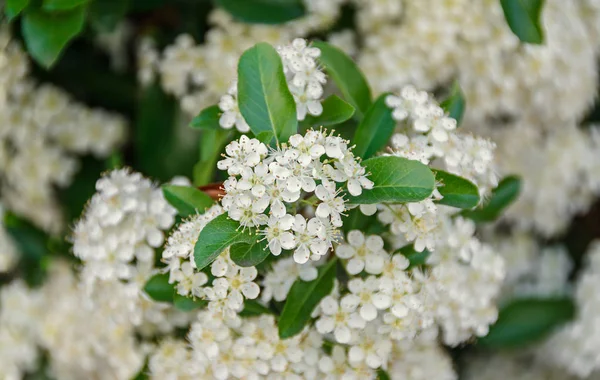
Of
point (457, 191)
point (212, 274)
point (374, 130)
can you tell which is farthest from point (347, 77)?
point (212, 274)

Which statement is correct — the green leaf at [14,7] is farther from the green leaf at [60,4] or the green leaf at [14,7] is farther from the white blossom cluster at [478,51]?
the white blossom cluster at [478,51]

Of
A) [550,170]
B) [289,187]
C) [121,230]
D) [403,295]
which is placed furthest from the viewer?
[550,170]

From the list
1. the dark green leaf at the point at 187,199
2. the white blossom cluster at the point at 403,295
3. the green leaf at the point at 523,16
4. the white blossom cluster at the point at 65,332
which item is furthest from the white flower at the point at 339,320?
the green leaf at the point at 523,16

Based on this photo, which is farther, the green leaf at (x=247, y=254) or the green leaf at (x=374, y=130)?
the green leaf at (x=374, y=130)

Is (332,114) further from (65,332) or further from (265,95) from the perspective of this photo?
(65,332)

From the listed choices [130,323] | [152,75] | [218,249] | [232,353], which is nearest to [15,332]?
[130,323]

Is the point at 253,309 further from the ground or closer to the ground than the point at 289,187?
closer to the ground

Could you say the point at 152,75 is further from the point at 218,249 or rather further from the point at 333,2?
the point at 218,249
